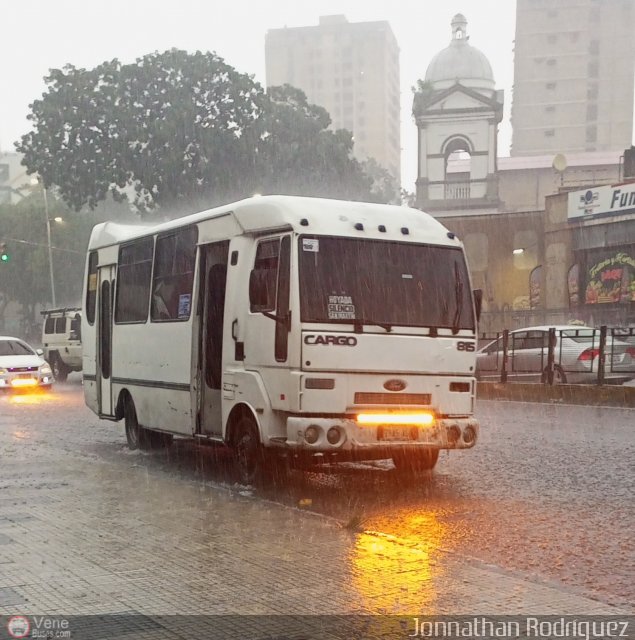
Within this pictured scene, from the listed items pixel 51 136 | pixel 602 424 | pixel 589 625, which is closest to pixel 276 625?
pixel 589 625

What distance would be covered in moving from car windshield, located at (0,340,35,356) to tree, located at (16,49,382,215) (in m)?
20.6

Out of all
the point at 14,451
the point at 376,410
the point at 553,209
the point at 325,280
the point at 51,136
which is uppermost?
the point at 51,136

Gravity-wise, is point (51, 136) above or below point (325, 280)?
above

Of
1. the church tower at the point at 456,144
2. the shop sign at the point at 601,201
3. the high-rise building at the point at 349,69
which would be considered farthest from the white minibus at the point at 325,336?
the high-rise building at the point at 349,69

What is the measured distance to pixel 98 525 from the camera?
314 inches

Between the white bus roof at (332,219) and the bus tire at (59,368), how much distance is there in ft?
77.8

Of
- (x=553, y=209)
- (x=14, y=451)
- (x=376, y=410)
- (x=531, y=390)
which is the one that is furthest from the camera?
(x=553, y=209)

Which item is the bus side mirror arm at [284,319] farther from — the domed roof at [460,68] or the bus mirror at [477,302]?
the domed roof at [460,68]

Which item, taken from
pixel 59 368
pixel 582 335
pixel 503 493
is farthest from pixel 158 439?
pixel 59 368

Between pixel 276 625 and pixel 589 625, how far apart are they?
5.34 feet

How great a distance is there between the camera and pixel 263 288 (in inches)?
386

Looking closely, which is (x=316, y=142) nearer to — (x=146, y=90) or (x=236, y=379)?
(x=146, y=90)

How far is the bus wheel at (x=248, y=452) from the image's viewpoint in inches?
394

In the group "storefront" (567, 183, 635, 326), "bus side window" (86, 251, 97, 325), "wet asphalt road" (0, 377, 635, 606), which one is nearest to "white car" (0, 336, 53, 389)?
"wet asphalt road" (0, 377, 635, 606)
